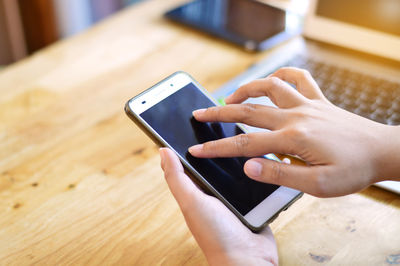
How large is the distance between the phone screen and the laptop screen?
0.48m

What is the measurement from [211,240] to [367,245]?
0.76ft

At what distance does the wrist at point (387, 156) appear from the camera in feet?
1.92

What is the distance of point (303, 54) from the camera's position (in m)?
0.98

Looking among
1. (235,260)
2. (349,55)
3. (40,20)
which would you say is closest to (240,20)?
(349,55)

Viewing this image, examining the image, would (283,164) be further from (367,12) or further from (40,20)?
(40,20)

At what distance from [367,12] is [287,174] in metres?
0.57

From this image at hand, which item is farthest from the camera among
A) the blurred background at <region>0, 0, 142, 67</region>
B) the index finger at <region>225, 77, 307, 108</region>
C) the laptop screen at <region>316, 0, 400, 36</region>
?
the blurred background at <region>0, 0, 142, 67</region>

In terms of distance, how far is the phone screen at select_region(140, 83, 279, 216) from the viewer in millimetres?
608

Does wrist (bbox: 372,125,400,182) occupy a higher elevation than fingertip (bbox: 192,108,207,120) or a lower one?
lower

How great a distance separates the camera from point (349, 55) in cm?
98

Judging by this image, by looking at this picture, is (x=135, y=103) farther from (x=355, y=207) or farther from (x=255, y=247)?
(x=355, y=207)

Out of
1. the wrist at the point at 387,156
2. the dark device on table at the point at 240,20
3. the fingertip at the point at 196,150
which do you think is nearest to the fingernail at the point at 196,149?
the fingertip at the point at 196,150

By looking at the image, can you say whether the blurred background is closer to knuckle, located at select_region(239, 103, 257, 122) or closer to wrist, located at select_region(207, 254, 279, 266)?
knuckle, located at select_region(239, 103, 257, 122)

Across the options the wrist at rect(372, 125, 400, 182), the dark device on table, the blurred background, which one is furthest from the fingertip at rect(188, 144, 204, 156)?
the blurred background
